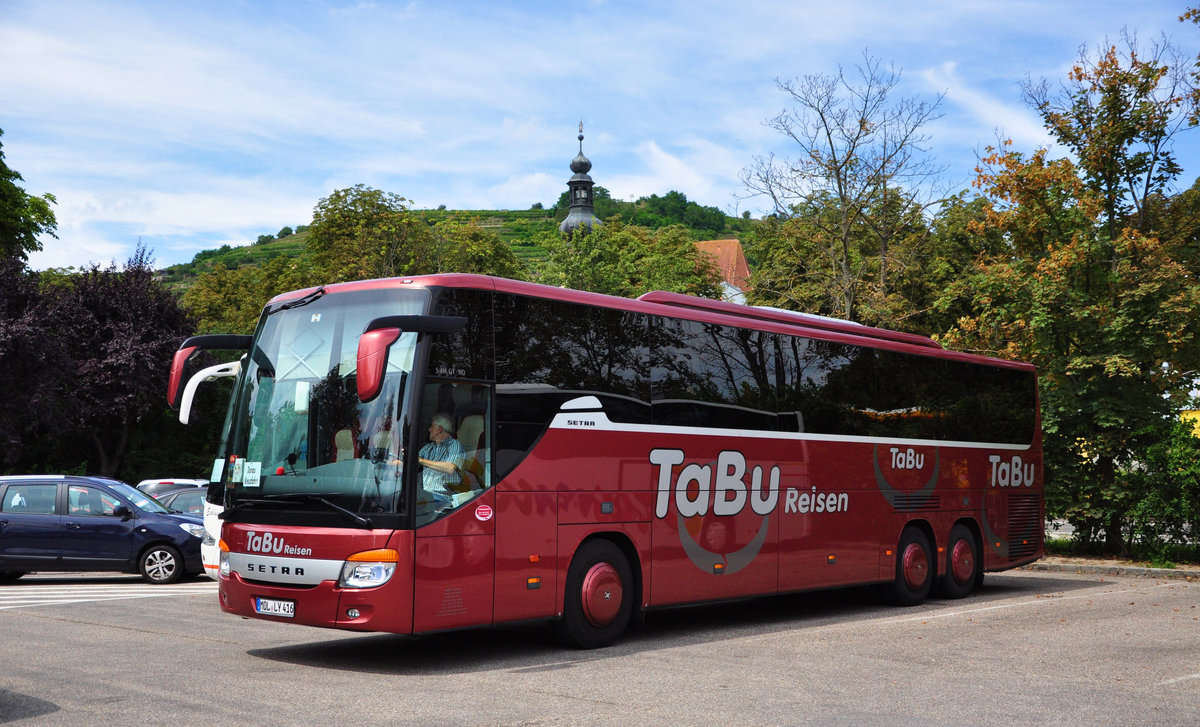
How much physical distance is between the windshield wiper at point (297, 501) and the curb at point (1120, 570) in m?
15.2

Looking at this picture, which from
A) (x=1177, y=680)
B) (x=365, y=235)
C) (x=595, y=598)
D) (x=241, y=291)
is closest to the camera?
(x=1177, y=680)

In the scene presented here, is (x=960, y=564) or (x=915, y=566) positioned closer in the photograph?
(x=915, y=566)

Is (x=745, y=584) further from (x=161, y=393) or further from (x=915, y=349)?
(x=161, y=393)

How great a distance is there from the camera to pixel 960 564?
1720 centimetres

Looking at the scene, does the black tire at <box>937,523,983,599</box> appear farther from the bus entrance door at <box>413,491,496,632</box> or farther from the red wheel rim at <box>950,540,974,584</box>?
the bus entrance door at <box>413,491,496,632</box>

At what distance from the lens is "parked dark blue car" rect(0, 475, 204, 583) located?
1847 centimetres

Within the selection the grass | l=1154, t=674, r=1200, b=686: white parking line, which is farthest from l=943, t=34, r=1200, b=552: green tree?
l=1154, t=674, r=1200, b=686: white parking line

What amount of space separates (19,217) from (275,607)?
4161cm

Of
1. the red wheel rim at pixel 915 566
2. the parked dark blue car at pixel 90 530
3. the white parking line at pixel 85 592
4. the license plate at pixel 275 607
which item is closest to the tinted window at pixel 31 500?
the parked dark blue car at pixel 90 530

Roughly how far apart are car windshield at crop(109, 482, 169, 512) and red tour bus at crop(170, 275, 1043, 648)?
921cm

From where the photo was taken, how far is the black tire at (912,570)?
1595 centimetres

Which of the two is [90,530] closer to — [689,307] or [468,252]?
[689,307]

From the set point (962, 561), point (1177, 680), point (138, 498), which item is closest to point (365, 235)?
point (138, 498)

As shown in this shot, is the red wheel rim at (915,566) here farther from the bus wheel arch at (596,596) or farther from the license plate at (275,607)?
the license plate at (275,607)
